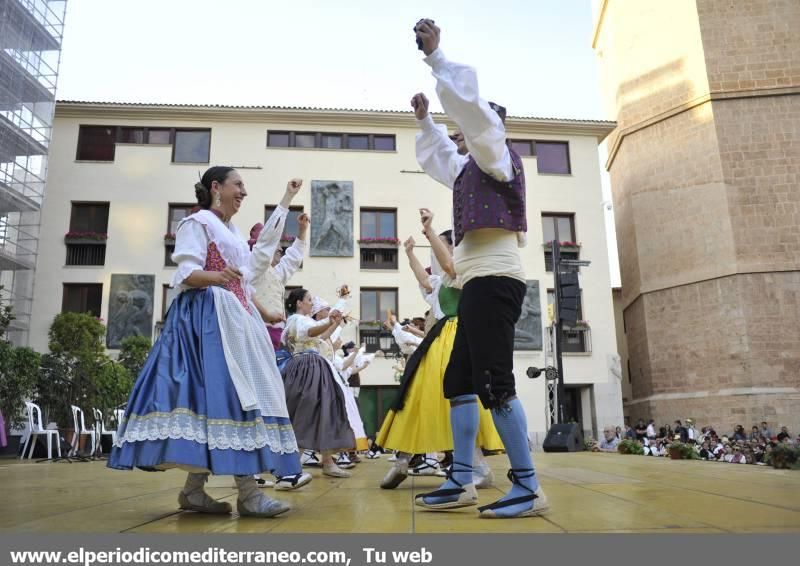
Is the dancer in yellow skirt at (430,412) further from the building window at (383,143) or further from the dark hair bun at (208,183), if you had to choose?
the building window at (383,143)

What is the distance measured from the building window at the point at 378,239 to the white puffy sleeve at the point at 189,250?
1764cm

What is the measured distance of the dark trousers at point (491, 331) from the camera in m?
2.69

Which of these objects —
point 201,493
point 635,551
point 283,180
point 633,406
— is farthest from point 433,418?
point 633,406

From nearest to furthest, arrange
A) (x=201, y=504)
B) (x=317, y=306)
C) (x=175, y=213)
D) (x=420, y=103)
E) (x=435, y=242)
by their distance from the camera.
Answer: (x=201, y=504) → (x=420, y=103) → (x=435, y=242) → (x=317, y=306) → (x=175, y=213)

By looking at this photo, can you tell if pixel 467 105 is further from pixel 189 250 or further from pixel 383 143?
pixel 383 143

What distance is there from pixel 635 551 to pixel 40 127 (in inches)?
828


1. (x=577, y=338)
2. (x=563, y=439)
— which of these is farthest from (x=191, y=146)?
(x=563, y=439)

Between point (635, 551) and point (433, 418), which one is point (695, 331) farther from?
point (635, 551)

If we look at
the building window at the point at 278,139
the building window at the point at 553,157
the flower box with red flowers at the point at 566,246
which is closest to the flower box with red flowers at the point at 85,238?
the building window at the point at 278,139

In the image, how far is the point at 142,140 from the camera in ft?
70.4

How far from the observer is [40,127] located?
1875cm

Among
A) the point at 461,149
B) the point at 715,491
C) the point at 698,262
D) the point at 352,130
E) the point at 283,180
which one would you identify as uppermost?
the point at 352,130

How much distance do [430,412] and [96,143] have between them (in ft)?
68.5

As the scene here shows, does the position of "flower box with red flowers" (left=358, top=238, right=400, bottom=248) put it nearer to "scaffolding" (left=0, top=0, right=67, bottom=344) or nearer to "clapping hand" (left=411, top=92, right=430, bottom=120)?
"scaffolding" (left=0, top=0, right=67, bottom=344)
